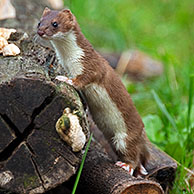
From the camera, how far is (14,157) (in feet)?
8.91

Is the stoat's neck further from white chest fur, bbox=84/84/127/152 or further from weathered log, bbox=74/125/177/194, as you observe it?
weathered log, bbox=74/125/177/194

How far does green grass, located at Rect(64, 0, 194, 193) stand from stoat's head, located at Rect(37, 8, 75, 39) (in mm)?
1379

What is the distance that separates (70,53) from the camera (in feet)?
11.6

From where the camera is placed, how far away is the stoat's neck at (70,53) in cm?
350

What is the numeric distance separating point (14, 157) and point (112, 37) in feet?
17.6

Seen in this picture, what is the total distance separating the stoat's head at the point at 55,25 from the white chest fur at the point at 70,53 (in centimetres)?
7

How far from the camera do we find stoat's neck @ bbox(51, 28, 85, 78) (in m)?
3.50

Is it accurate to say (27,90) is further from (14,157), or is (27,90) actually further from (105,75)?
(105,75)

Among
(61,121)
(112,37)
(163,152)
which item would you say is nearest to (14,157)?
(61,121)

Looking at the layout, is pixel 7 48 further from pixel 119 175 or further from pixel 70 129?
pixel 119 175

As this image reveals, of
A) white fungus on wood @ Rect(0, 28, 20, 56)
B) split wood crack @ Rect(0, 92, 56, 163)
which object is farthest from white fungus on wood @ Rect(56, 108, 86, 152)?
white fungus on wood @ Rect(0, 28, 20, 56)

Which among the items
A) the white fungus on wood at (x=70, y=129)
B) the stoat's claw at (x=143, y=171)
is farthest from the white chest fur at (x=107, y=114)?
the white fungus on wood at (x=70, y=129)

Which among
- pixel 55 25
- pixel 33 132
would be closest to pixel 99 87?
pixel 55 25

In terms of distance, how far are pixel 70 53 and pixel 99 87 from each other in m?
0.39
